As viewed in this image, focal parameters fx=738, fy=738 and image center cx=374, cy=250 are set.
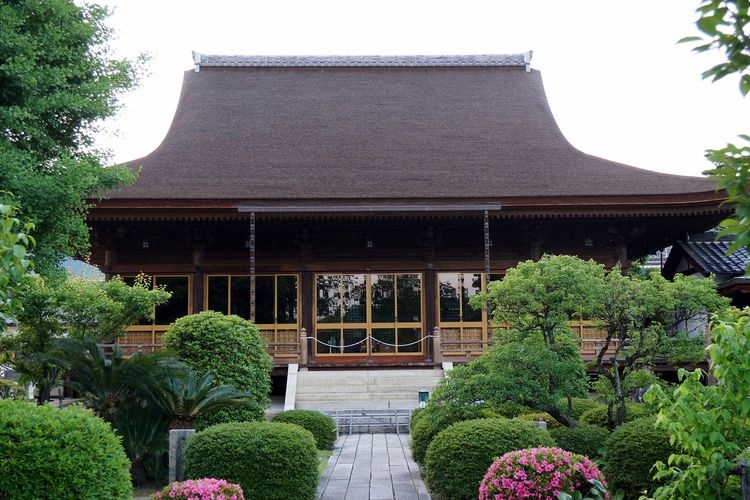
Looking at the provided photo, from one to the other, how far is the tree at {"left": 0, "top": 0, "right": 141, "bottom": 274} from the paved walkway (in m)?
4.60

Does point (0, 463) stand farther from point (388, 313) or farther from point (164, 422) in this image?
point (388, 313)

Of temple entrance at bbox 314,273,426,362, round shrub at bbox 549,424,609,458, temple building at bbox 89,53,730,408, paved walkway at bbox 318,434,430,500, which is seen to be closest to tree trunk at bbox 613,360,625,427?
round shrub at bbox 549,424,609,458

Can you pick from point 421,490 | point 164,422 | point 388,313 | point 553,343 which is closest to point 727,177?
point 421,490

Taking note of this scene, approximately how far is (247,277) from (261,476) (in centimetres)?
1256

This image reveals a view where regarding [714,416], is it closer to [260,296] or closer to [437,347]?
[437,347]

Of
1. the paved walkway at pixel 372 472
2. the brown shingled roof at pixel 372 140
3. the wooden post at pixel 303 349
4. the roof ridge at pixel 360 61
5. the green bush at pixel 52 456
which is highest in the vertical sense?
the roof ridge at pixel 360 61

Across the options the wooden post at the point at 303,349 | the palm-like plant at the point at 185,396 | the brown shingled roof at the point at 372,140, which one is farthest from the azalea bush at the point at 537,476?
the brown shingled roof at the point at 372,140

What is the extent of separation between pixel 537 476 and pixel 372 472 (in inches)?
147

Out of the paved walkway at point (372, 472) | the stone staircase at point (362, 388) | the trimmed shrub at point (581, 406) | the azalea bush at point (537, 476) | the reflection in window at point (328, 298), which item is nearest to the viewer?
the azalea bush at point (537, 476)

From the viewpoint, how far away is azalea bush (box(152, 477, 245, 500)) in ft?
21.6

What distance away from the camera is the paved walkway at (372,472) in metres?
8.59

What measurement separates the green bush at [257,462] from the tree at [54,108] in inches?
132

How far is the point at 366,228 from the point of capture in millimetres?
19750

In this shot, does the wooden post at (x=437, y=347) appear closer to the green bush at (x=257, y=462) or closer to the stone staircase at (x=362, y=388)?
the stone staircase at (x=362, y=388)
